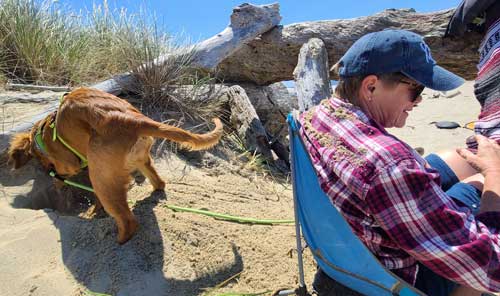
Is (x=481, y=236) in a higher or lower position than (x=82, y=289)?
higher

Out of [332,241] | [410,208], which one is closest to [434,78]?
[410,208]

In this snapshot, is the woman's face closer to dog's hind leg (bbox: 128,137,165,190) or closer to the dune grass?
dog's hind leg (bbox: 128,137,165,190)

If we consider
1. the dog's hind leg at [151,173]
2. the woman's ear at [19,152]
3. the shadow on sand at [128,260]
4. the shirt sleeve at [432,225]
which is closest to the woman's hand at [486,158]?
the shirt sleeve at [432,225]

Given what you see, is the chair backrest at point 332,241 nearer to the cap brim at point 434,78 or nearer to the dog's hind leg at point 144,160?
the cap brim at point 434,78

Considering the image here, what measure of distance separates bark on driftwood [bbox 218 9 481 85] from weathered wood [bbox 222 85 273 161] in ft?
2.10

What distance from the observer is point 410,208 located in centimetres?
154

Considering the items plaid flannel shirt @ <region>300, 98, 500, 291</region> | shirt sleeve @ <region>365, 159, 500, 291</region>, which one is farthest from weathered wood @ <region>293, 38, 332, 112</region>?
shirt sleeve @ <region>365, 159, 500, 291</region>

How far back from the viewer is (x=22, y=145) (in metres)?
3.70

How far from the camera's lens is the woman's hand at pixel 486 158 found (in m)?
1.84

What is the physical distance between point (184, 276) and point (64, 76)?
12.6 feet

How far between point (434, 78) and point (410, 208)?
1.95ft

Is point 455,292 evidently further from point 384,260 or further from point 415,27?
point 415,27

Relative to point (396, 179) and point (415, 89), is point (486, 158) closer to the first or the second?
point (415, 89)

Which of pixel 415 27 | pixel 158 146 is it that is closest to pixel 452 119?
pixel 415 27
